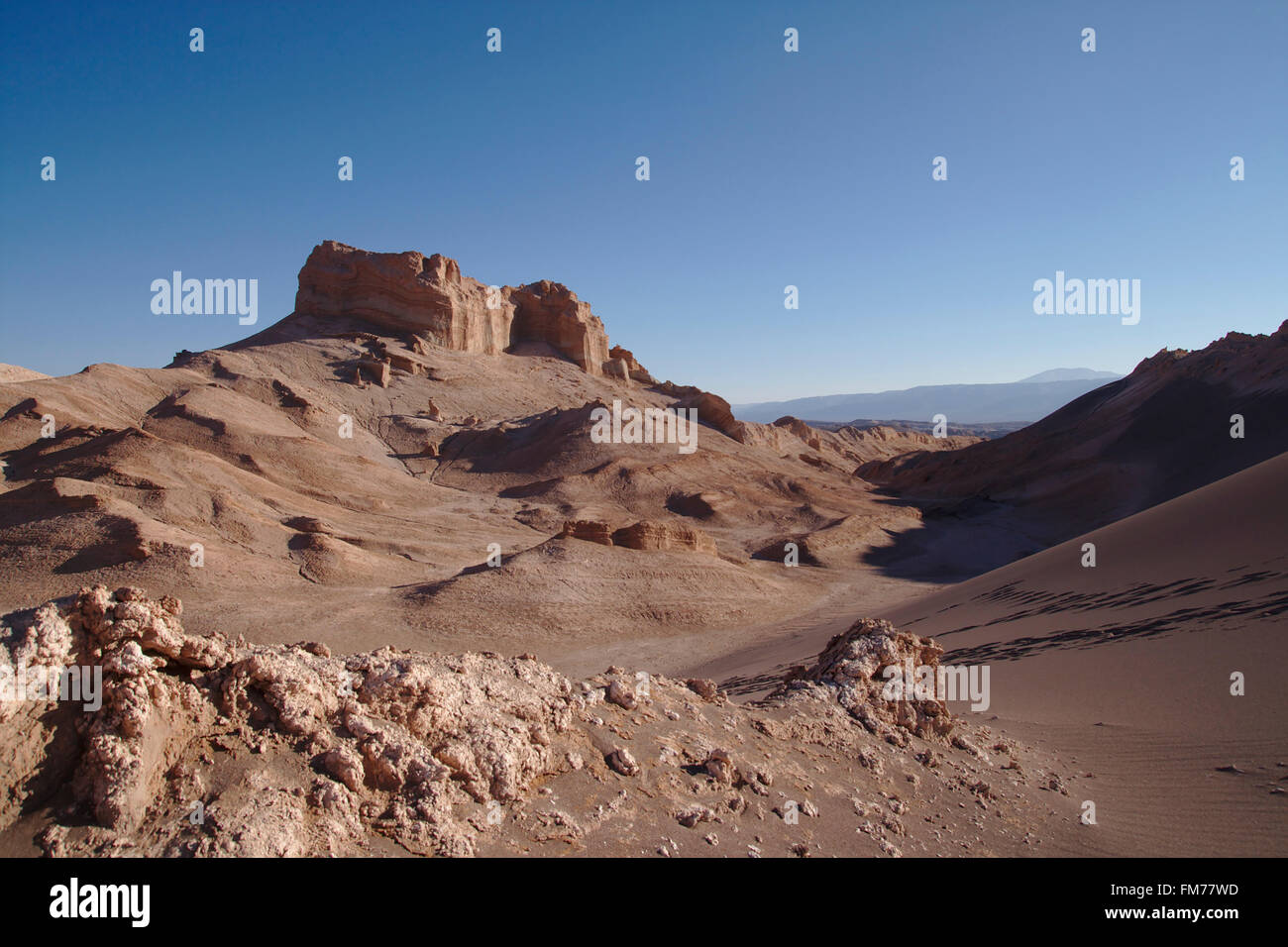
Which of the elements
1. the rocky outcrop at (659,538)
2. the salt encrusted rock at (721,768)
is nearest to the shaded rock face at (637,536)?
the rocky outcrop at (659,538)

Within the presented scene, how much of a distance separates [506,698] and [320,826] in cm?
160

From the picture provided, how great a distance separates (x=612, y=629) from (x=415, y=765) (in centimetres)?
1240

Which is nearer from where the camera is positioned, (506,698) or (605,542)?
(506,698)

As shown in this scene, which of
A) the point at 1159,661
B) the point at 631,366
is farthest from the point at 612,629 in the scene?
the point at 631,366

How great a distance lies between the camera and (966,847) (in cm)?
482

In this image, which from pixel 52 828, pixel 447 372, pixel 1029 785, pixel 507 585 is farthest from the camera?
pixel 447 372

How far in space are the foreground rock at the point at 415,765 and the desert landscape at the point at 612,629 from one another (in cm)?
2

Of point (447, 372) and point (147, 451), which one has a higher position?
point (447, 372)

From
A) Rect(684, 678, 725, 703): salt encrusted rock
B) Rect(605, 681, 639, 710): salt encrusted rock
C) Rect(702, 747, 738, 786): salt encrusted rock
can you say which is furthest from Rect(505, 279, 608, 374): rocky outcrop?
Rect(702, 747, 738, 786): salt encrusted rock

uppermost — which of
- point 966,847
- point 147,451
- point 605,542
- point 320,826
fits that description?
point 147,451

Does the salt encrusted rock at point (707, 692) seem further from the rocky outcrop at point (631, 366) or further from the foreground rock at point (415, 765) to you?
the rocky outcrop at point (631, 366)
